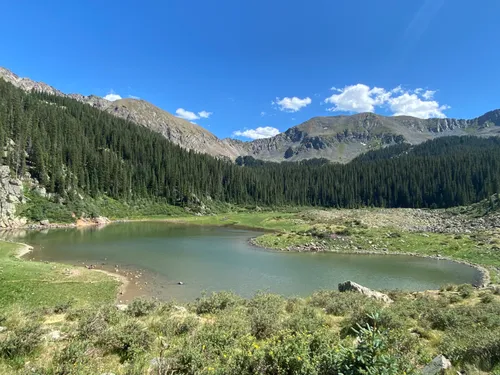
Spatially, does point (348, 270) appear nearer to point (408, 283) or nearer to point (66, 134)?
point (408, 283)

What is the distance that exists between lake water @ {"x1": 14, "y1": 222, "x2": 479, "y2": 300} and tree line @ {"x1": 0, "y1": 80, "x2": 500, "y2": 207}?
52626 mm

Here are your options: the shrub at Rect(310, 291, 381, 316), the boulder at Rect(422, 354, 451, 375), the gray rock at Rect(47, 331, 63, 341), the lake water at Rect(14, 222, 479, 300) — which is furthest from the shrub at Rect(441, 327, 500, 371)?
the lake water at Rect(14, 222, 479, 300)

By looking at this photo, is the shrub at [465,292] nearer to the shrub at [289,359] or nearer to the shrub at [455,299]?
the shrub at [455,299]

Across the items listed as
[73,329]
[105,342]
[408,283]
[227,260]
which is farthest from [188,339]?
[227,260]

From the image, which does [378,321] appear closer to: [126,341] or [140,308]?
[126,341]

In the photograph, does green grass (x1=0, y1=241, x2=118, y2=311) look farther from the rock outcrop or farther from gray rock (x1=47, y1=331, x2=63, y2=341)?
the rock outcrop

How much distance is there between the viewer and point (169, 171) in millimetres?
140250

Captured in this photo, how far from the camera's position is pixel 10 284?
79.2 ft

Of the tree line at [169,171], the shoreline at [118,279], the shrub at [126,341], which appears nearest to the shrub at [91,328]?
the shrub at [126,341]

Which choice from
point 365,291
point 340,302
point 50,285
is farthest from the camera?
point 50,285

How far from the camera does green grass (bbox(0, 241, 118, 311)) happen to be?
21.8 m

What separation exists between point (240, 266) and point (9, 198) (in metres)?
62.9

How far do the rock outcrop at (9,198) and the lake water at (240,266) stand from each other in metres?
14.3

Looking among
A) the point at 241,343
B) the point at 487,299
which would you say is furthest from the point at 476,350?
the point at 487,299
